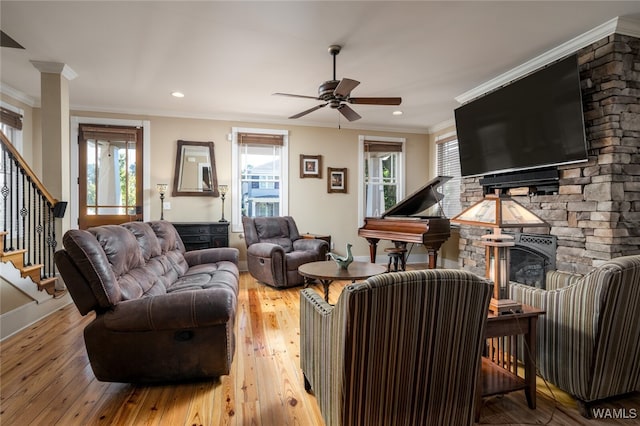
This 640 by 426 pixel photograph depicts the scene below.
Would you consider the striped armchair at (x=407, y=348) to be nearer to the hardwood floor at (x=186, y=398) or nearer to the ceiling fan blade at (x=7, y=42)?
the hardwood floor at (x=186, y=398)

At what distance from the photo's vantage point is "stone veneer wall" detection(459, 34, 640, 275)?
279 cm

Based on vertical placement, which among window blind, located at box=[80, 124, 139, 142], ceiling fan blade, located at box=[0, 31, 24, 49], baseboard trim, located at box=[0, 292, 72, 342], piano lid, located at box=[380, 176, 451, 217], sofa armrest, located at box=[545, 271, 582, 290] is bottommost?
baseboard trim, located at box=[0, 292, 72, 342]

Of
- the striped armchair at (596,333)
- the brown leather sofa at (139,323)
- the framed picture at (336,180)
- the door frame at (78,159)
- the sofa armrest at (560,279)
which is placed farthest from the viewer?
the framed picture at (336,180)

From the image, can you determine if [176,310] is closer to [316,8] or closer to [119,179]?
[316,8]

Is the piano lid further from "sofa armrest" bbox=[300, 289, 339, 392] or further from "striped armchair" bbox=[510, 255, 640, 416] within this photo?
"sofa armrest" bbox=[300, 289, 339, 392]

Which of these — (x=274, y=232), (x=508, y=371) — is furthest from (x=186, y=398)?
(x=274, y=232)

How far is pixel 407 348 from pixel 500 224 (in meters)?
0.83

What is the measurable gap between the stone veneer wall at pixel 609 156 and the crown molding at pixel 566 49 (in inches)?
2.2

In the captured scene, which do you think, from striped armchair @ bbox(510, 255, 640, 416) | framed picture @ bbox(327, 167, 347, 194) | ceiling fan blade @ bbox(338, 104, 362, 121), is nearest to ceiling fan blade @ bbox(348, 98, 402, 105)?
ceiling fan blade @ bbox(338, 104, 362, 121)

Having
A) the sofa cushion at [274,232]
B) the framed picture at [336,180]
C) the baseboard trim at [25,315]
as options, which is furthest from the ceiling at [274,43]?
the baseboard trim at [25,315]

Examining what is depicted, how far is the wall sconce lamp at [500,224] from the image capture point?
64.9 inches

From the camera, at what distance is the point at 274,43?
303 cm

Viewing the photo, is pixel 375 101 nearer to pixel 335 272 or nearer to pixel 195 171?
pixel 335 272

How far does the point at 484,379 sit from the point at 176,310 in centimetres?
180
